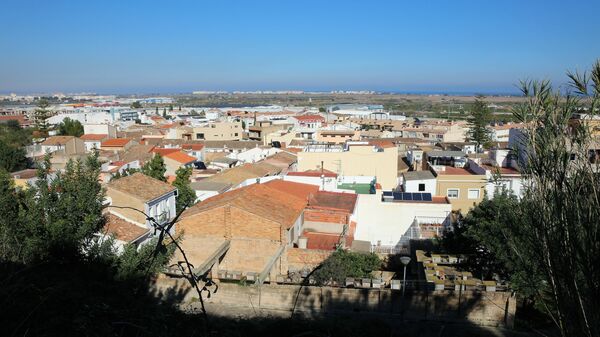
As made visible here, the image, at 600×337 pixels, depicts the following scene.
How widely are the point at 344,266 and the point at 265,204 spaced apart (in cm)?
413

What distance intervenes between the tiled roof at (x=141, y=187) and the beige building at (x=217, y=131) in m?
38.2

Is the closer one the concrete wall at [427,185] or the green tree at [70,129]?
the concrete wall at [427,185]

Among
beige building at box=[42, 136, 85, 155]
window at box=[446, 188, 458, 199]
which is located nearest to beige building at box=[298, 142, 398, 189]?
window at box=[446, 188, 458, 199]

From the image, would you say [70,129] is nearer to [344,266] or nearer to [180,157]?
[180,157]

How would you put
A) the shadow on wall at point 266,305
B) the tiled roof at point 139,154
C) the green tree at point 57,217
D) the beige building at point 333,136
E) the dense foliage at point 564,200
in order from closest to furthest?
1. the dense foliage at point 564,200
2. the shadow on wall at point 266,305
3. the green tree at point 57,217
4. the tiled roof at point 139,154
5. the beige building at point 333,136

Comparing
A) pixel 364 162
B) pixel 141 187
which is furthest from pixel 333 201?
pixel 364 162

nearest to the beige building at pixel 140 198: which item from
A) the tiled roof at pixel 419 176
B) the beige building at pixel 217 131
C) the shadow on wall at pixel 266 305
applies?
the shadow on wall at pixel 266 305

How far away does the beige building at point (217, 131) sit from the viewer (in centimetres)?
5584

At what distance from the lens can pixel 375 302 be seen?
33.6 ft

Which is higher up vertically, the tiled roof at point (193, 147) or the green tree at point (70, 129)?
the green tree at point (70, 129)

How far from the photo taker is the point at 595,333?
324 centimetres

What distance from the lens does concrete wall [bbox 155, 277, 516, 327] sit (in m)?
9.87

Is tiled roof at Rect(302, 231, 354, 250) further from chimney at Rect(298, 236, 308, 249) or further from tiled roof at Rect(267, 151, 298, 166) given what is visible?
tiled roof at Rect(267, 151, 298, 166)

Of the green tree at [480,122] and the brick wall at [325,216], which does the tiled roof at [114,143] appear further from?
the green tree at [480,122]
